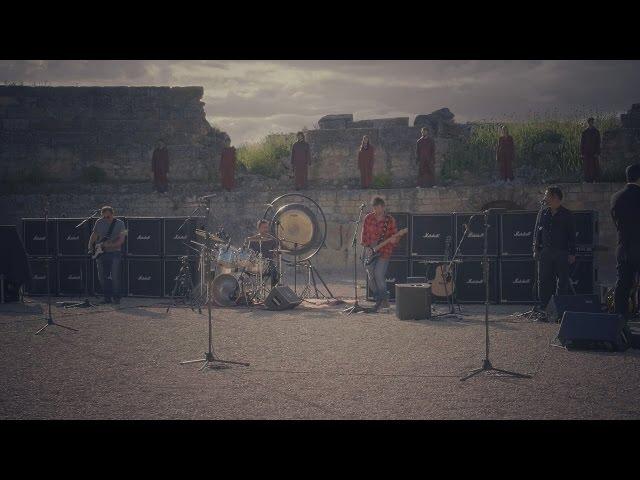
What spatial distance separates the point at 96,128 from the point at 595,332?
756 inches

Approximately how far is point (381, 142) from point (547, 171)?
15.4 feet

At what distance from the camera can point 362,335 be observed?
1002 cm

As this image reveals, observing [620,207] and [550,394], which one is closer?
[550,394]

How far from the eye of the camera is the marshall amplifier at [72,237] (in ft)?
51.9

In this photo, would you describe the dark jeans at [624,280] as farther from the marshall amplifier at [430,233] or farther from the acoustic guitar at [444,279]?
the marshall amplifier at [430,233]

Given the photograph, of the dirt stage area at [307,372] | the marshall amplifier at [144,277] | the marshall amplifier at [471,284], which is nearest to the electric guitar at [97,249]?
the marshall amplifier at [144,277]

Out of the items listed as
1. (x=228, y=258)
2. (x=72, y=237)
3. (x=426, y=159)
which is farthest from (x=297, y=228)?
(x=426, y=159)

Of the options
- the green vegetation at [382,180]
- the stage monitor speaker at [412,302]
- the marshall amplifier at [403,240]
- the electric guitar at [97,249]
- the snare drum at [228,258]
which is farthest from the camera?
the green vegetation at [382,180]

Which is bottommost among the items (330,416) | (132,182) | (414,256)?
(330,416)

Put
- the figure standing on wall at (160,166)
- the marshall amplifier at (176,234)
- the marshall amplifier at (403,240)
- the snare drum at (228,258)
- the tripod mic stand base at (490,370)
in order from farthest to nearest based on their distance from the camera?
the figure standing on wall at (160,166)
the marshall amplifier at (176,234)
the marshall amplifier at (403,240)
the snare drum at (228,258)
the tripod mic stand base at (490,370)

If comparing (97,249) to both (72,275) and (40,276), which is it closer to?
(72,275)

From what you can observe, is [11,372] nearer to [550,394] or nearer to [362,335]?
[362,335]

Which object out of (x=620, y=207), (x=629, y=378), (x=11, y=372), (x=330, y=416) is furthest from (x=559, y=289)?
(x=11, y=372)

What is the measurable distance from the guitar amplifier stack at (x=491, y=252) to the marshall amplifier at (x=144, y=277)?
170 inches
